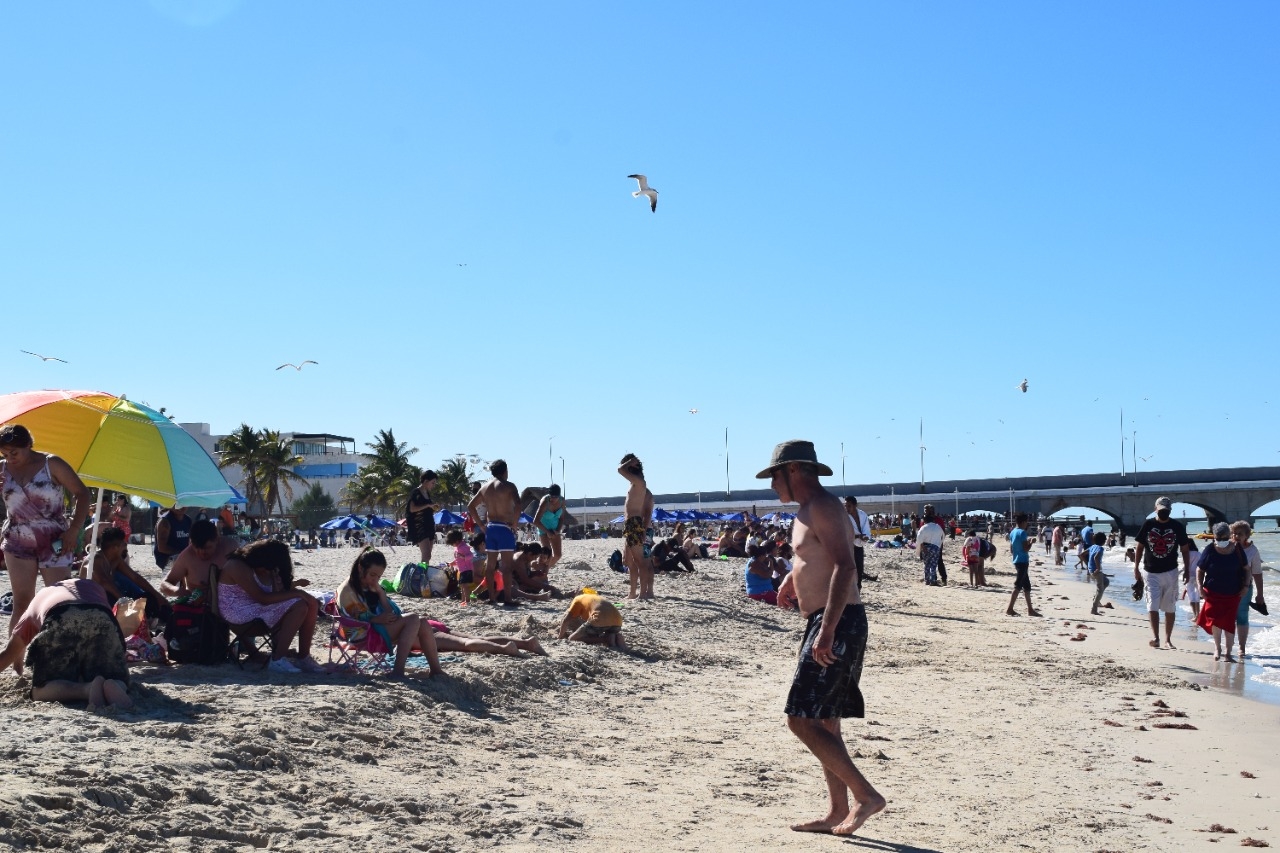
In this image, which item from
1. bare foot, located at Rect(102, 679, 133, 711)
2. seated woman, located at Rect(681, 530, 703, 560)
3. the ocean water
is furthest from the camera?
seated woman, located at Rect(681, 530, 703, 560)

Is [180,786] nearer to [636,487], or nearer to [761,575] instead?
[636,487]

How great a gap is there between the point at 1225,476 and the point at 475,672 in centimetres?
11018

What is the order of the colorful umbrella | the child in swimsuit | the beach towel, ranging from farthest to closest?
the child in swimsuit < the beach towel < the colorful umbrella

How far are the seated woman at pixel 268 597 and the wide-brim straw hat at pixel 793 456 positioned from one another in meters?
3.64

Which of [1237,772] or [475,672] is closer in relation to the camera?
[1237,772]

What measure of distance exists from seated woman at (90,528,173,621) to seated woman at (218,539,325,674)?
1.79ft

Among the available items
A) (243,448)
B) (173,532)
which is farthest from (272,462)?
(173,532)

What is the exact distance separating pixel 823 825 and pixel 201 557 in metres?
4.54

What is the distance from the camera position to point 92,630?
578cm

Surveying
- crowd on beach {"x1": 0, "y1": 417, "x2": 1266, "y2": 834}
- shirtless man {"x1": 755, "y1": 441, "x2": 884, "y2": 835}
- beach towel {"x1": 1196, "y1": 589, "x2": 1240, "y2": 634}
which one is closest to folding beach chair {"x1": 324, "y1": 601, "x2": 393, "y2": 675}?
crowd on beach {"x1": 0, "y1": 417, "x2": 1266, "y2": 834}

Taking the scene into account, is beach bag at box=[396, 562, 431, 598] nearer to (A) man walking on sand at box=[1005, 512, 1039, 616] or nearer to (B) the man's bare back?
(B) the man's bare back

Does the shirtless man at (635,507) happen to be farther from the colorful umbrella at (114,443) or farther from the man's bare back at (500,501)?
the colorful umbrella at (114,443)

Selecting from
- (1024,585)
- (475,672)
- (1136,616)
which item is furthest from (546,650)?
(1136,616)

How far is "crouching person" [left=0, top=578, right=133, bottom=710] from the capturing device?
569 cm
